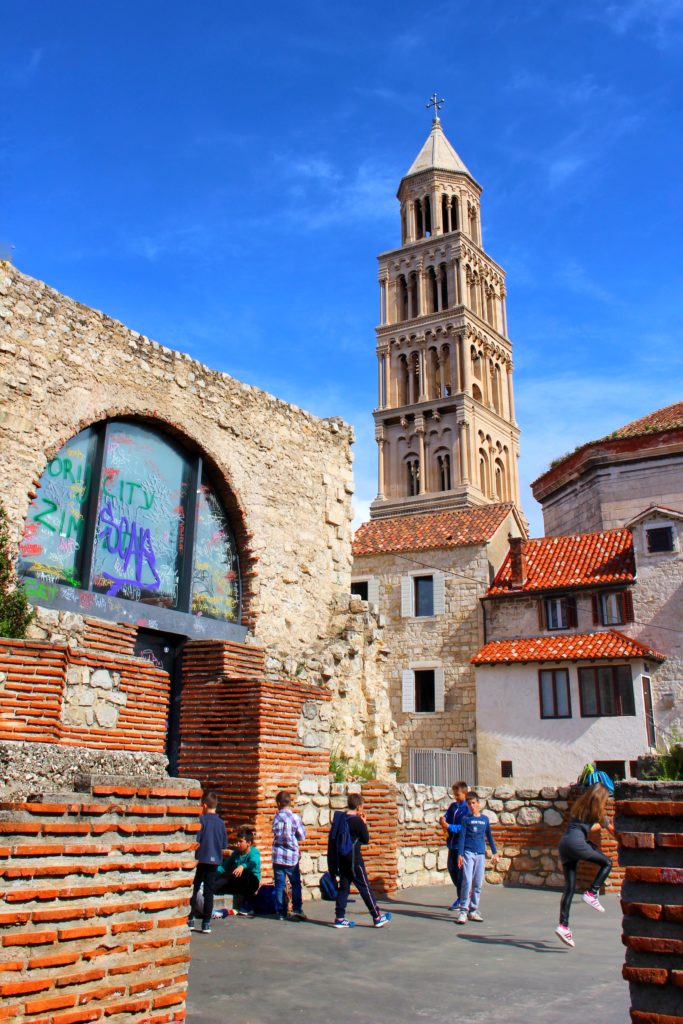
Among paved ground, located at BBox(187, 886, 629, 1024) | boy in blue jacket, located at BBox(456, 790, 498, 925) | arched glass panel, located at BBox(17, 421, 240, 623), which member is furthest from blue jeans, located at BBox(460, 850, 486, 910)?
arched glass panel, located at BBox(17, 421, 240, 623)

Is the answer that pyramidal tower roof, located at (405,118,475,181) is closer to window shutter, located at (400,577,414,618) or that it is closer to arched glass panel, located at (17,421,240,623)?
window shutter, located at (400,577,414,618)

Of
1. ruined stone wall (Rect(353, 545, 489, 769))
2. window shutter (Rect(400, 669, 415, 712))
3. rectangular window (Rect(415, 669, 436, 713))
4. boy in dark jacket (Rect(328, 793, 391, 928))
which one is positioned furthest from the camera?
window shutter (Rect(400, 669, 415, 712))

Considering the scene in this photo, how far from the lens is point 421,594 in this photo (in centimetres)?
2686

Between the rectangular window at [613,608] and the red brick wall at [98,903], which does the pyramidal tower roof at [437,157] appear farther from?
the red brick wall at [98,903]

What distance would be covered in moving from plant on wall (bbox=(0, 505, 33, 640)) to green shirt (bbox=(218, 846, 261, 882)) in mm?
3090

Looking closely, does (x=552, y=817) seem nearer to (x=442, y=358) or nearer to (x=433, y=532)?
(x=433, y=532)

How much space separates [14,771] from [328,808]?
654cm

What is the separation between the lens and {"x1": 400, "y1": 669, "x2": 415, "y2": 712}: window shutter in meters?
26.4

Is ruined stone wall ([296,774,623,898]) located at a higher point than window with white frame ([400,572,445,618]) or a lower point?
lower

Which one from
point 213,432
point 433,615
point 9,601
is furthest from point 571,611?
point 9,601

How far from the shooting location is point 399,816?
11.3m

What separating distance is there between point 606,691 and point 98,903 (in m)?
19.4

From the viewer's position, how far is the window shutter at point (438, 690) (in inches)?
1017

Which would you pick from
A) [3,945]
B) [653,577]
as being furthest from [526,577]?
[3,945]
